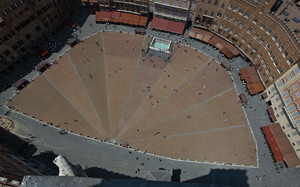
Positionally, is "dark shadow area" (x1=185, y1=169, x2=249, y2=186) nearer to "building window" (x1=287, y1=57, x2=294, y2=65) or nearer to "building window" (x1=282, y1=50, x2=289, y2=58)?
"building window" (x1=287, y1=57, x2=294, y2=65)

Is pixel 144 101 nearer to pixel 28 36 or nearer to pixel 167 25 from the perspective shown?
pixel 167 25

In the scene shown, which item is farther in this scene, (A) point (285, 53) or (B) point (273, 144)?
(B) point (273, 144)

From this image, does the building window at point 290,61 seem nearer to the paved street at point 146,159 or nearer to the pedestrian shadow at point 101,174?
the paved street at point 146,159

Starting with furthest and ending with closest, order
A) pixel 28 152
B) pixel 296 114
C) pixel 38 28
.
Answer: pixel 38 28 < pixel 28 152 < pixel 296 114

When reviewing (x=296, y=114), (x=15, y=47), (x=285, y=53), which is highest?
(x=15, y=47)

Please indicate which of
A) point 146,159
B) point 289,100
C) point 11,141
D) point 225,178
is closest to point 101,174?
point 146,159

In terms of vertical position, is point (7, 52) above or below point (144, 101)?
above

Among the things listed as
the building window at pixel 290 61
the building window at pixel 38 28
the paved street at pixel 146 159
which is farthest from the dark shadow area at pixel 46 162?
the building window at pixel 290 61

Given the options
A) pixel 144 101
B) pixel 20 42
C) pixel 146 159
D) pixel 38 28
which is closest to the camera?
pixel 146 159
